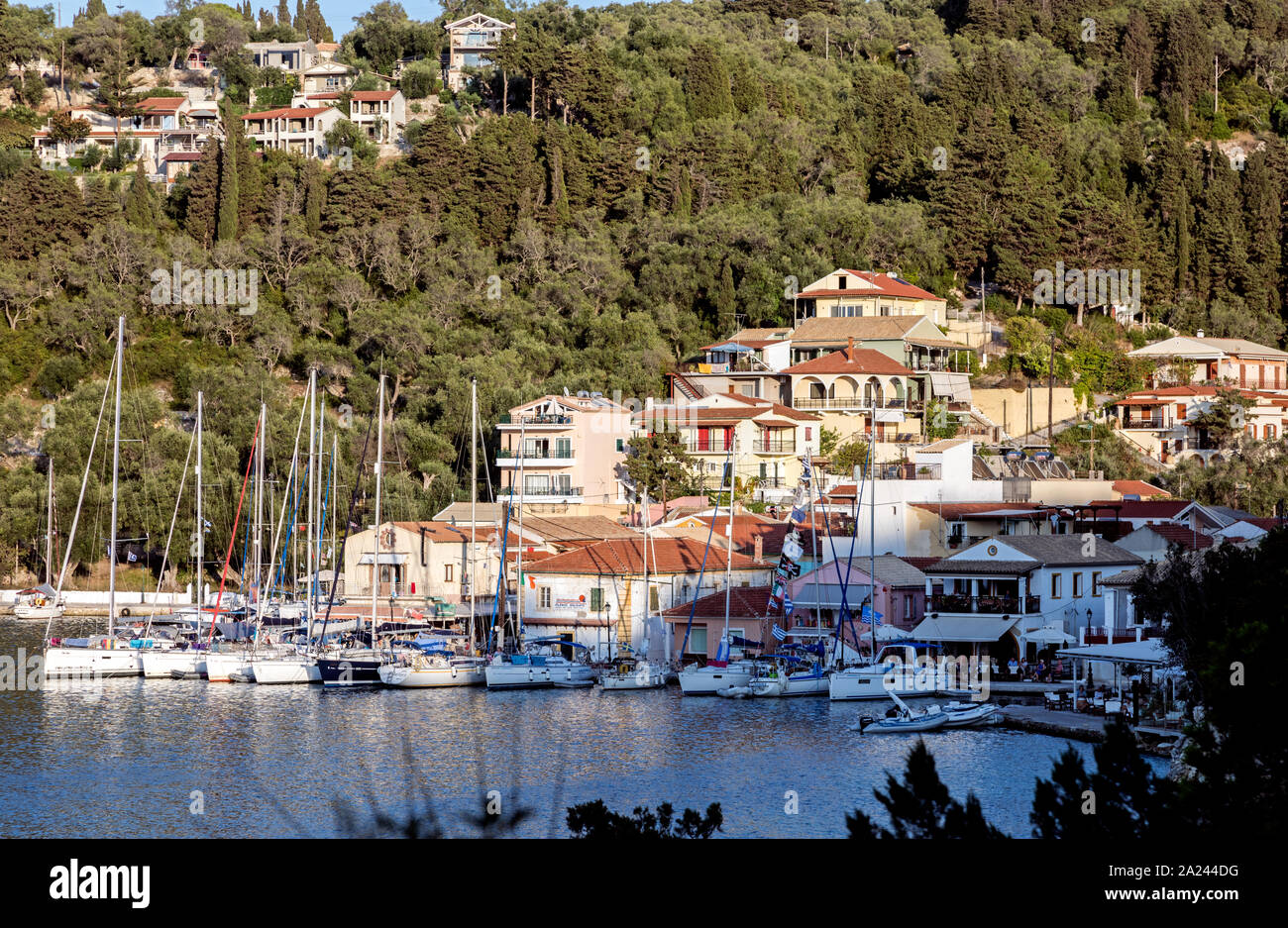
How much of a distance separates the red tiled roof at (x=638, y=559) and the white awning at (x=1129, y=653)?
14.4 m

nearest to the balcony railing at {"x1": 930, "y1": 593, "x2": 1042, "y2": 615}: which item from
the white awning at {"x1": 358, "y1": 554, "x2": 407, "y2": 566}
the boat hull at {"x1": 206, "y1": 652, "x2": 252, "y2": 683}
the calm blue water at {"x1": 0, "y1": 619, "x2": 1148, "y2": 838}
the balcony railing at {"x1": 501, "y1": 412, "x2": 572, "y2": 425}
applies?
the calm blue water at {"x1": 0, "y1": 619, "x2": 1148, "y2": 838}

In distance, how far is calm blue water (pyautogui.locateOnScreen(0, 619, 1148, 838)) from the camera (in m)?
27.5

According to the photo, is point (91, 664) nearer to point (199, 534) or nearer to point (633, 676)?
point (199, 534)

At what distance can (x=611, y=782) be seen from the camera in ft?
98.0

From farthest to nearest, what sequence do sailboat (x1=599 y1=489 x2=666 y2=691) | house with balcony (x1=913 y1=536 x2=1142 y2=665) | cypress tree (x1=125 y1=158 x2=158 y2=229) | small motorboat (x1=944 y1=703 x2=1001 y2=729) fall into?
cypress tree (x1=125 y1=158 x2=158 y2=229) < house with balcony (x1=913 y1=536 x2=1142 y2=665) < sailboat (x1=599 y1=489 x2=666 y2=691) < small motorboat (x1=944 y1=703 x2=1001 y2=729)

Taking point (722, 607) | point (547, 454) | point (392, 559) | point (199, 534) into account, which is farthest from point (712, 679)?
point (547, 454)

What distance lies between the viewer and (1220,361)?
256ft

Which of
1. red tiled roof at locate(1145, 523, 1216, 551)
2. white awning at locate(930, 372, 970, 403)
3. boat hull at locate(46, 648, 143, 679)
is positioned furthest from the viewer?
white awning at locate(930, 372, 970, 403)

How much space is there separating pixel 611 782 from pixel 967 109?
243 feet

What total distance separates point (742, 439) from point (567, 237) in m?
22.2

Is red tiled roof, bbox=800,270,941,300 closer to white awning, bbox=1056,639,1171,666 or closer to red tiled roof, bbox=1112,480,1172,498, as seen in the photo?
red tiled roof, bbox=1112,480,1172,498

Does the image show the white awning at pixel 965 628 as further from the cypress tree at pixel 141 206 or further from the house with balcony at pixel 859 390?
the cypress tree at pixel 141 206

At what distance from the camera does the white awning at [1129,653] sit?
116ft

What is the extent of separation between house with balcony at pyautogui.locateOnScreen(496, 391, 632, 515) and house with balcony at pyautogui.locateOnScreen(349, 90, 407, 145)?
45620 millimetres
